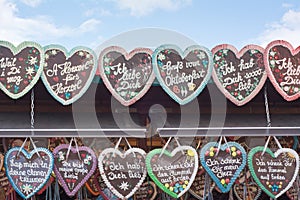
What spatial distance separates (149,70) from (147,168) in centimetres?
89

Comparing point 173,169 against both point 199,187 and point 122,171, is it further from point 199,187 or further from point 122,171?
point 199,187

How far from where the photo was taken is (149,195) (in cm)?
408

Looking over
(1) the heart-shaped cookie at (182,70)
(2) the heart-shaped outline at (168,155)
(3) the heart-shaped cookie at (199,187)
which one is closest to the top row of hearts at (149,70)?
(1) the heart-shaped cookie at (182,70)

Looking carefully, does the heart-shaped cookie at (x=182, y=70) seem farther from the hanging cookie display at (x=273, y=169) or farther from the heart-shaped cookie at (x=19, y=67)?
the heart-shaped cookie at (x=19, y=67)

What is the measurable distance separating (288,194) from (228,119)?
0.98m

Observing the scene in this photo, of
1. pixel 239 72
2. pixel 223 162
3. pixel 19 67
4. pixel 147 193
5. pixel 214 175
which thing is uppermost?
pixel 19 67

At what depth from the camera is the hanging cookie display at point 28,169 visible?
3230 mm

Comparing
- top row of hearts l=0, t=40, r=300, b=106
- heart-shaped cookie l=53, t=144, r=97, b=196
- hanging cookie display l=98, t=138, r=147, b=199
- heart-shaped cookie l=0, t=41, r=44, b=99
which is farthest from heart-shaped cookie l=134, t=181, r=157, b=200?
heart-shaped cookie l=0, t=41, r=44, b=99

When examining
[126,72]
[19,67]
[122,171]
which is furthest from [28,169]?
[126,72]

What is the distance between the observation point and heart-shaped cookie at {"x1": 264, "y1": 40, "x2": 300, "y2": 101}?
3.55 m

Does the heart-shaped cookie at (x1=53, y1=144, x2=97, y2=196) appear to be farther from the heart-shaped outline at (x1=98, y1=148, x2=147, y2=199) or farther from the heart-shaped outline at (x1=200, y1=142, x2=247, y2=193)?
the heart-shaped outline at (x1=200, y1=142, x2=247, y2=193)

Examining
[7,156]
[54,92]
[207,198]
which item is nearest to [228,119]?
[207,198]

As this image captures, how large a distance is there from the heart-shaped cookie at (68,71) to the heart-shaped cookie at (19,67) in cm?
8

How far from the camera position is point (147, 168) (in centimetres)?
323
